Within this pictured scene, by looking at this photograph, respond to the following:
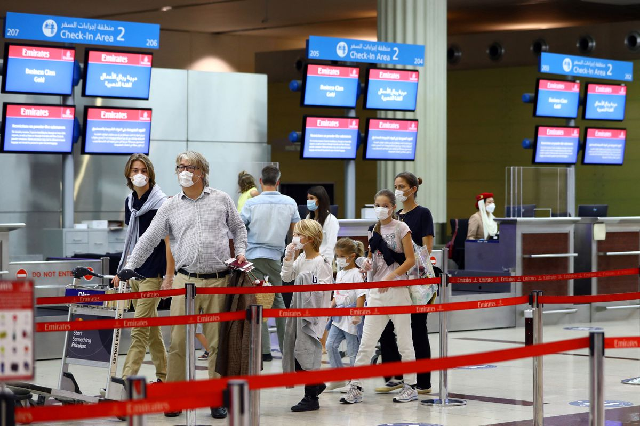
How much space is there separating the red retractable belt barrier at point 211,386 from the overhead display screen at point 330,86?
946 cm

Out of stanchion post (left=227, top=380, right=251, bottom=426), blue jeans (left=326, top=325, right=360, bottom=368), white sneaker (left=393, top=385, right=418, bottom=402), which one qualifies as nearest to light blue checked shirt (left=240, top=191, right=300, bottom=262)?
blue jeans (left=326, top=325, right=360, bottom=368)

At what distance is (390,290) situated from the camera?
7504 millimetres

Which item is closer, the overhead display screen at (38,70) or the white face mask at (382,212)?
the white face mask at (382,212)

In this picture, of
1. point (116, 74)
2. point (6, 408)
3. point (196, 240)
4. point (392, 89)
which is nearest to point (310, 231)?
point (196, 240)

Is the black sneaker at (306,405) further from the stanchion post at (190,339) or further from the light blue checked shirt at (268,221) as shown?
the light blue checked shirt at (268,221)

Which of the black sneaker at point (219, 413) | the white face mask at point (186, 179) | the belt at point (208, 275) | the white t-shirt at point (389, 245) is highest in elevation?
the white face mask at point (186, 179)

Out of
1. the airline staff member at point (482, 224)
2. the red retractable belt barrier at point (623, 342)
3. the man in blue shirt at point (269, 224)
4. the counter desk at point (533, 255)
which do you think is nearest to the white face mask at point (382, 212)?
the man in blue shirt at point (269, 224)

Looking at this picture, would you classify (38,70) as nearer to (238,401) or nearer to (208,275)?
(208,275)

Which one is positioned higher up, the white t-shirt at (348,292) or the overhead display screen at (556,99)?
the overhead display screen at (556,99)

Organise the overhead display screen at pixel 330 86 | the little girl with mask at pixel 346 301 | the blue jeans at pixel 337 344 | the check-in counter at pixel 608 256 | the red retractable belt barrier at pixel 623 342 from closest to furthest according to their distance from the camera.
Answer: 1. the red retractable belt barrier at pixel 623 342
2. the blue jeans at pixel 337 344
3. the little girl with mask at pixel 346 301
4. the check-in counter at pixel 608 256
5. the overhead display screen at pixel 330 86

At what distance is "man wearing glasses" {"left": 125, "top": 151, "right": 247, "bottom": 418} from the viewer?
6.78 metres

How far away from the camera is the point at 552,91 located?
16.1 metres

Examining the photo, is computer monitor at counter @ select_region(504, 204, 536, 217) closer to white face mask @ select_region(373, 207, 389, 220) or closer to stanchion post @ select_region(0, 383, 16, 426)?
white face mask @ select_region(373, 207, 389, 220)

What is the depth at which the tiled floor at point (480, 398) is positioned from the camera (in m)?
6.78
